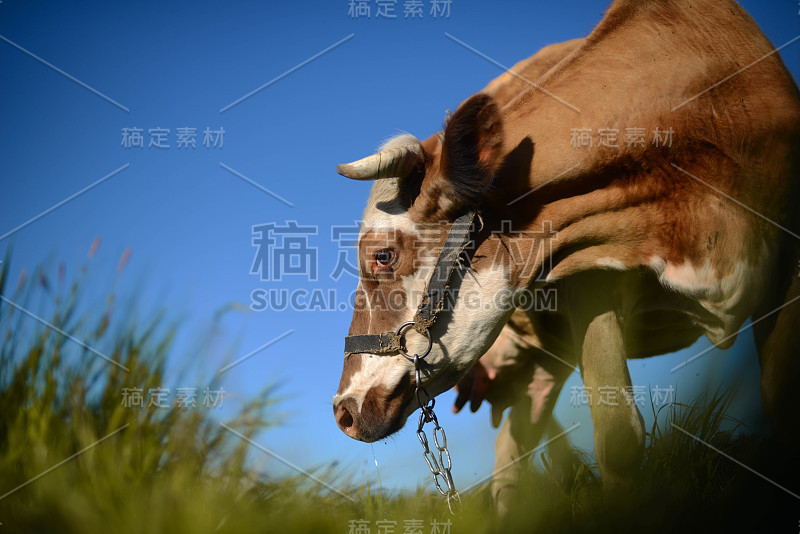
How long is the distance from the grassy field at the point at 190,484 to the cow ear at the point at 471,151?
1.72m

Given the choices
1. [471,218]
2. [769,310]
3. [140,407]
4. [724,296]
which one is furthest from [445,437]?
[769,310]

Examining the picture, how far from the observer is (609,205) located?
13.1 feet

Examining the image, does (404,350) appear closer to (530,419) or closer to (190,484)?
(190,484)

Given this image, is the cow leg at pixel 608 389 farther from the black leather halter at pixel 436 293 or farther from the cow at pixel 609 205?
the black leather halter at pixel 436 293

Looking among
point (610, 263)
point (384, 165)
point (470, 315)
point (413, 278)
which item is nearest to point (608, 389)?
point (610, 263)

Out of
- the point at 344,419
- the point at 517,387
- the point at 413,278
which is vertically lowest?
the point at 344,419

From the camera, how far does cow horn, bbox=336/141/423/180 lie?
391 centimetres

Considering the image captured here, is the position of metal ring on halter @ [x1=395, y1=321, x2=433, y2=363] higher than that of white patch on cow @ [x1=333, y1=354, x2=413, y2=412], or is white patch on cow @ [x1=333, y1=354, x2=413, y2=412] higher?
metal ring on halter @ [x1=395, y1=321, x2=433, y2=363]

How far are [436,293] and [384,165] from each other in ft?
2.88

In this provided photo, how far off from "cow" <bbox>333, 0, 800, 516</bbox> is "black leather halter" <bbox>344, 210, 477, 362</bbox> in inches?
0.8

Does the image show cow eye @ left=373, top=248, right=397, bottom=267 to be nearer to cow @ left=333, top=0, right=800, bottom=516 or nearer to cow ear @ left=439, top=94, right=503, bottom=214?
cow @ left=333, top=0, right=800, bottom=516

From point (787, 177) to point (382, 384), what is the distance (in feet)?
9.70

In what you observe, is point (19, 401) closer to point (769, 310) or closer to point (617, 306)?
point (617, 306)

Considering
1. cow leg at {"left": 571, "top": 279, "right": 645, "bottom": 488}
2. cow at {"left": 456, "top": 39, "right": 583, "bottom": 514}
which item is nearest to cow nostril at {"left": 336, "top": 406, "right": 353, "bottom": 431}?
cow leg at {"left": 571, "top": 279, "right": 645, "bottom": 488}
